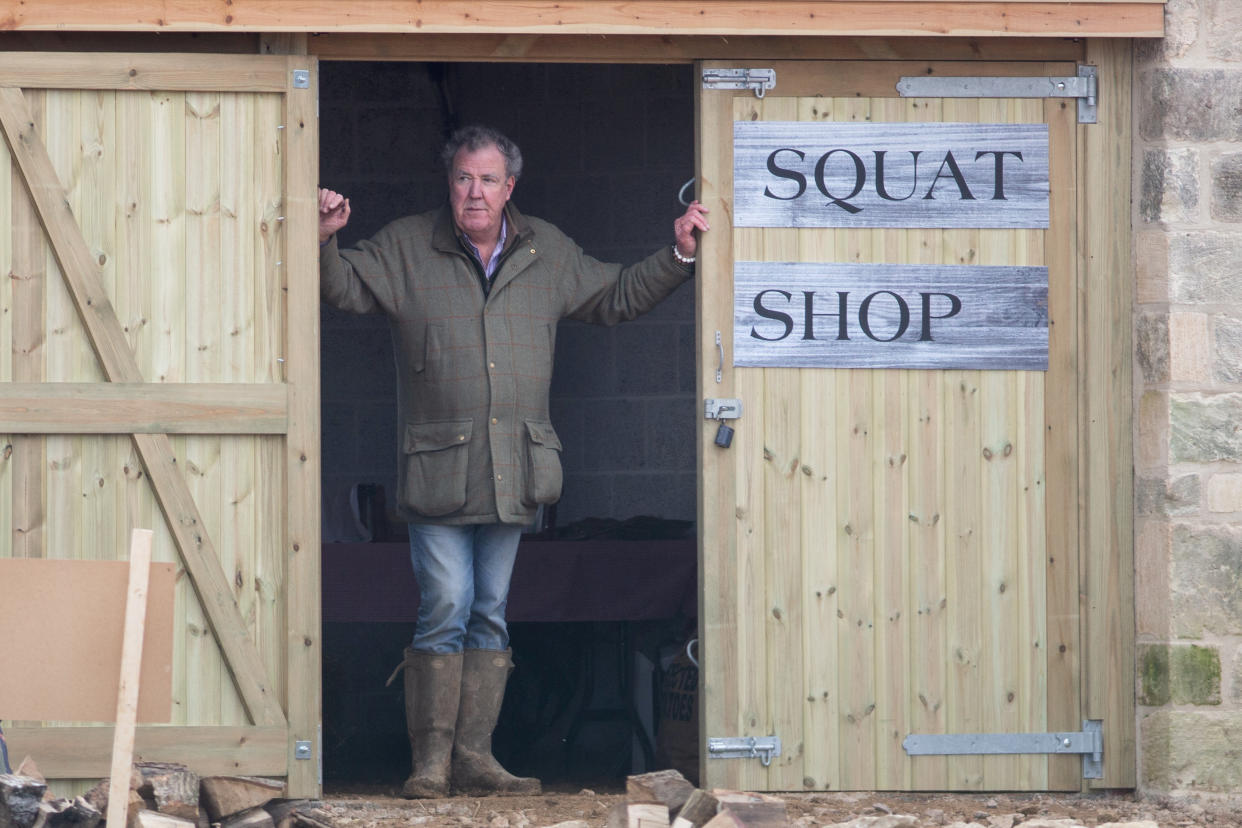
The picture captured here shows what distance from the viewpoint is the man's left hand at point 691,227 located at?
16.3ft

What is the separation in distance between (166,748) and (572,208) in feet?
11.6

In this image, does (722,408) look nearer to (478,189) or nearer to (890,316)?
(890,316)

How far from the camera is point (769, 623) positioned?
4961 millimetres

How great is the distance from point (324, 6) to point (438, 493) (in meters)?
1.51

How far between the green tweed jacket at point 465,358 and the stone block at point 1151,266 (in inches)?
55.2

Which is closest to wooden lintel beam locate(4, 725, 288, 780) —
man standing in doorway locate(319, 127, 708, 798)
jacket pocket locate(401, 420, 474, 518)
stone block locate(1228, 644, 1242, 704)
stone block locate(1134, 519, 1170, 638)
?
man standing in doorway locate(319, 127, 708, 798)

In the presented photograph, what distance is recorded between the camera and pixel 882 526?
4.99 metres

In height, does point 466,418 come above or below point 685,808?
above

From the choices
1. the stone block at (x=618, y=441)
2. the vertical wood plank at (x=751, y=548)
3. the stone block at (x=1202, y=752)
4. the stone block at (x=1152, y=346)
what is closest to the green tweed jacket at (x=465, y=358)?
the vertical wood plank at (x=751, y=548)

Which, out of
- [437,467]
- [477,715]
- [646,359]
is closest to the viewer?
[437,467]

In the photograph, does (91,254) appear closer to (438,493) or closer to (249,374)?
(249,374)

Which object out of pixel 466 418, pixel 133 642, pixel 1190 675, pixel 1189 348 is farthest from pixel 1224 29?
pixel 133 642

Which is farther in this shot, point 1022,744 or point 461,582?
point 461,582

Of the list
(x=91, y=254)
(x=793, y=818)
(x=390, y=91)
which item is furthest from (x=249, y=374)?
(x=390, y=91)
